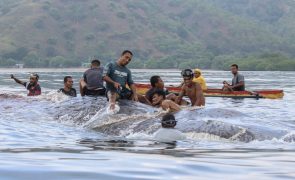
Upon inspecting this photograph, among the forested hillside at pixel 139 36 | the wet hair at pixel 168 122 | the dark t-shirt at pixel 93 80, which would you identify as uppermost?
the forested hillside at pixel 139 36

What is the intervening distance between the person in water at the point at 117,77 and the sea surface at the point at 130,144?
0.36m

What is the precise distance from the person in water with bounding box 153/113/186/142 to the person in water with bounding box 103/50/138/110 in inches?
124

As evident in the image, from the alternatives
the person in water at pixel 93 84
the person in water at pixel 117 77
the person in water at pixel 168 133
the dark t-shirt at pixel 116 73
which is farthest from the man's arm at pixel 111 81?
the person in water at pixel 168 133

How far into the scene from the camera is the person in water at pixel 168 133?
1084 centimetres

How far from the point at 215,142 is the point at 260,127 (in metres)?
1.45

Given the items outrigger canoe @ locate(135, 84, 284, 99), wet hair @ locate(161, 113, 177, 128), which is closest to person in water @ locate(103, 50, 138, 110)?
wet hair @ locate(161, 113, 177, 128)

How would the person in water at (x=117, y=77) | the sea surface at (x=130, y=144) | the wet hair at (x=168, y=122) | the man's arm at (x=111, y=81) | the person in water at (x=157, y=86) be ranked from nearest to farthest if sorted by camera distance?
the sea surface at (x=130, y=144) → the wet hair at (x=168, y=122) → the man's arm at (x=111, y=81) → the person in water at (x=117, y=77) → the person in water at (x=157, y=86)

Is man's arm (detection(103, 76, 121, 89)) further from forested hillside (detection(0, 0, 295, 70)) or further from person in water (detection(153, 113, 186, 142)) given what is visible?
forested hillside (detection(0, 0, 295, 70))

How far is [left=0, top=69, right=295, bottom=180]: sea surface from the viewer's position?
728 cm

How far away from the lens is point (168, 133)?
1084 cm

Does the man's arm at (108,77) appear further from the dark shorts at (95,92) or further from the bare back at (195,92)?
the dark shorts at (95,92)

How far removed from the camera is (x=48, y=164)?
7645 millimetres

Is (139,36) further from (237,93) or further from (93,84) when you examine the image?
(93,84)

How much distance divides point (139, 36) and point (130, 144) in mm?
129097
